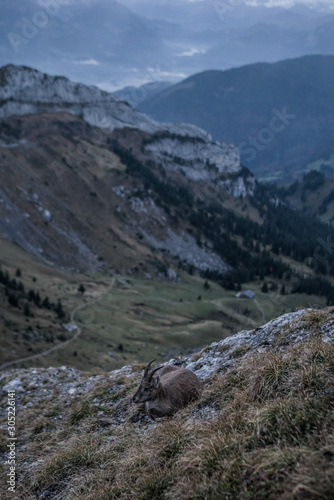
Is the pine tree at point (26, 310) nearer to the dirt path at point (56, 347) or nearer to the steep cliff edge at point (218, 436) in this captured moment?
the dirt path at point (56, 347)

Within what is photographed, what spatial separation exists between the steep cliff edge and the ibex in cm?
A: 44

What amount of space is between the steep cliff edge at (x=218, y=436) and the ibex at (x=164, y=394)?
44 cm

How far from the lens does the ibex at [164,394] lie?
398 inches

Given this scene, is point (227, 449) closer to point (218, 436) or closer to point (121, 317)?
point (218, 436)

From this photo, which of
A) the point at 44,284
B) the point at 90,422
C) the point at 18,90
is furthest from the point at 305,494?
the point at 18,90

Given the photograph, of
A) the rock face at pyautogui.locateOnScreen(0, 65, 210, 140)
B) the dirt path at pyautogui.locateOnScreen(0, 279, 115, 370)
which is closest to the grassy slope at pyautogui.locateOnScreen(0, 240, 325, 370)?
the dirt path at pyautogui.locateOnScreen(0, 279, 115, 370)

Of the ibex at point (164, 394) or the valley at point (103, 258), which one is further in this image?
the valley at point (103, 258)

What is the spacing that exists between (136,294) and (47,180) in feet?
200

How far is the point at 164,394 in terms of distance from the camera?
1027 centimetres

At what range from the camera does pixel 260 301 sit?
4409 inches

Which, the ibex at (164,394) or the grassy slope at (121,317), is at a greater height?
the ibex at (164,394)

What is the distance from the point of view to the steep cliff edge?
5.16 metres

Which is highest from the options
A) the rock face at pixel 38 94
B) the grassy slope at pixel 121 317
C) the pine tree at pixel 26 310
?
the rock face at pixel 38 94

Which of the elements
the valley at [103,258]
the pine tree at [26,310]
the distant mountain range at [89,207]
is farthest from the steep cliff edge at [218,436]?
the distant mountain range at [89,207]
